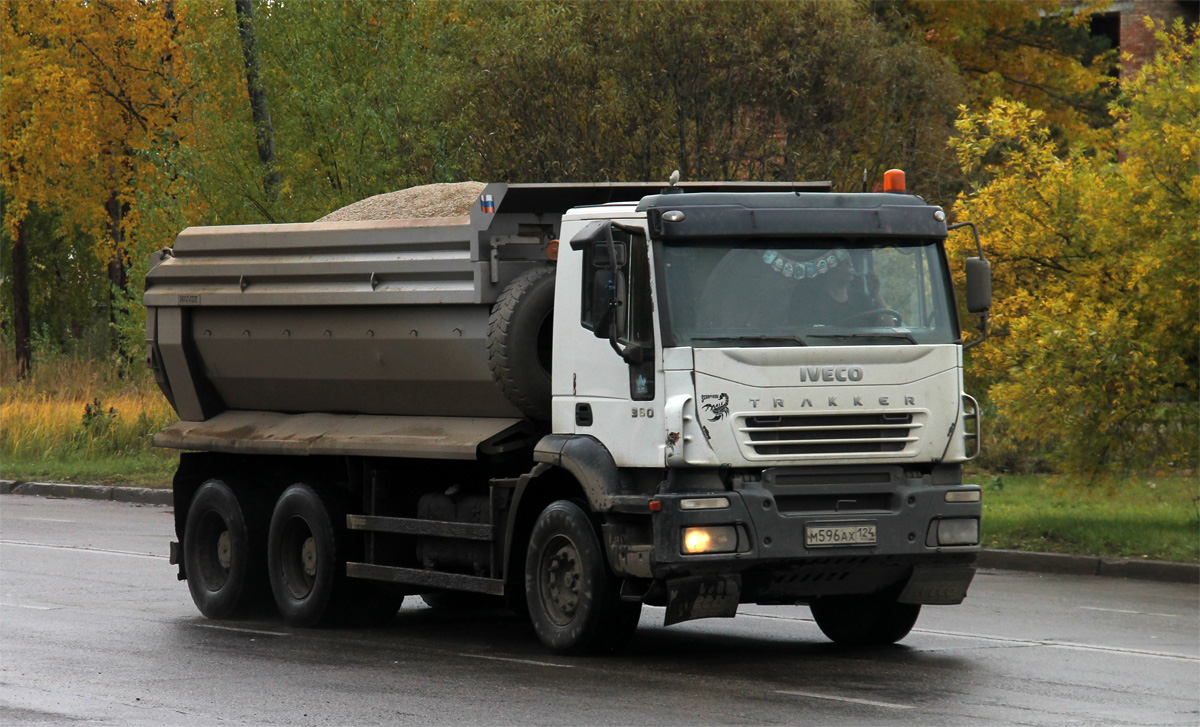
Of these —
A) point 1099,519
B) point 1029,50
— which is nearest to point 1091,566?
point 1099,519

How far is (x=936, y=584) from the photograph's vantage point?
9.95 m

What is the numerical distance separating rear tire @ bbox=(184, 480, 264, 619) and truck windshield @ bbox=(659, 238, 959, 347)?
180 inches

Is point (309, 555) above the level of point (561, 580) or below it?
below

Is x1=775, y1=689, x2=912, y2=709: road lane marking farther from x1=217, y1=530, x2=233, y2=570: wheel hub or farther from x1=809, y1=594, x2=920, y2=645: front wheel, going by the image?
x1=217, y1=530, x2=233, y2=570: wheel hub

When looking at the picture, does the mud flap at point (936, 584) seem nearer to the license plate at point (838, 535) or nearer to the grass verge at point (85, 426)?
the license plate at point (838, 535)

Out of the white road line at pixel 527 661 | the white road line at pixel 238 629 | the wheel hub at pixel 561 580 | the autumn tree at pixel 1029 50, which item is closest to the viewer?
the white road line at pixel 527 661

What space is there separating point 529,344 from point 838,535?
2248 mm

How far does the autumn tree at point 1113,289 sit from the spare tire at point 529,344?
23.3 feet

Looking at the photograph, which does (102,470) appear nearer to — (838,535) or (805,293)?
(805,293)

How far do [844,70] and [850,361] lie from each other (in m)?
13.6

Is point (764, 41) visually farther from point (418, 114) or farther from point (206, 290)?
point (206, 290)

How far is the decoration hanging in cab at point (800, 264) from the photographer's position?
9773 mm

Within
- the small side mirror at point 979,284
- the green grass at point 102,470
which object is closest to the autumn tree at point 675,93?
the green grass at point 102,470

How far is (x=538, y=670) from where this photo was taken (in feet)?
31.4
